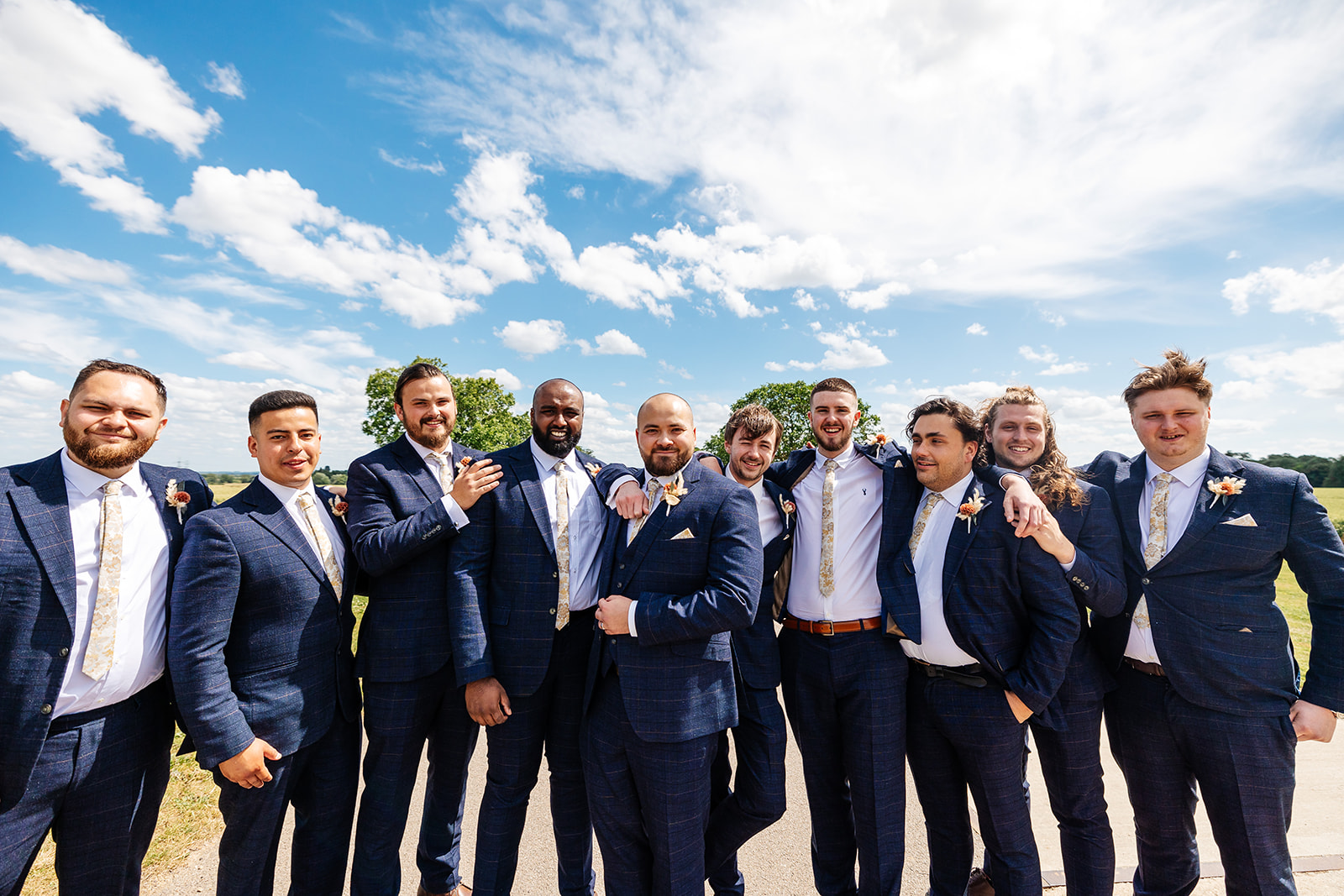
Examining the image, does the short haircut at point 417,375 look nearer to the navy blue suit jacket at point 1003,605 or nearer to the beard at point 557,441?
the beard at point 557,441

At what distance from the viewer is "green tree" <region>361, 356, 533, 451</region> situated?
2998 cm

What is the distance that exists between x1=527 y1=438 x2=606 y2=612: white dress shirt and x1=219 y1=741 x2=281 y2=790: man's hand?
158cm

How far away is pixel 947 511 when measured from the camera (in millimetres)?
3568

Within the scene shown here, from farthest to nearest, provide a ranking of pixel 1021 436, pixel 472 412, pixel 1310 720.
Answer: pixel 472 412
pixel 1021 436
pixel 1310 720

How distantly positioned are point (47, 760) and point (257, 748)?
785 millimetres

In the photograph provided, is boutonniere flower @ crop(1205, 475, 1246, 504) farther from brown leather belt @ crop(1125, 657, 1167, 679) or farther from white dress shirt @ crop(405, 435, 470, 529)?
white dress shirt @ crop(405, 435, 470, 529)

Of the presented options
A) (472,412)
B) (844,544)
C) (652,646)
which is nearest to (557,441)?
(652,646)

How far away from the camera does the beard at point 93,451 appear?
287 cm

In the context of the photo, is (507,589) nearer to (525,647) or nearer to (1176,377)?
(525,647)

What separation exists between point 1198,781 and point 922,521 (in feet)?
6.56

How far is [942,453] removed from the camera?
3561mm

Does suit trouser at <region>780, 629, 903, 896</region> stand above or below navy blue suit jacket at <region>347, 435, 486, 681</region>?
below

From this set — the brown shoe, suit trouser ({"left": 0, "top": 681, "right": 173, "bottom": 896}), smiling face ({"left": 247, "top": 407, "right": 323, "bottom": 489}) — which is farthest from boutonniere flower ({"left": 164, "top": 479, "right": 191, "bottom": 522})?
the brown shoe

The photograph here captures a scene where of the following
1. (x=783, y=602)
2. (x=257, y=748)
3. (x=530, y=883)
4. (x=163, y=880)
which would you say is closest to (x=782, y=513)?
(x=783, y=602)
